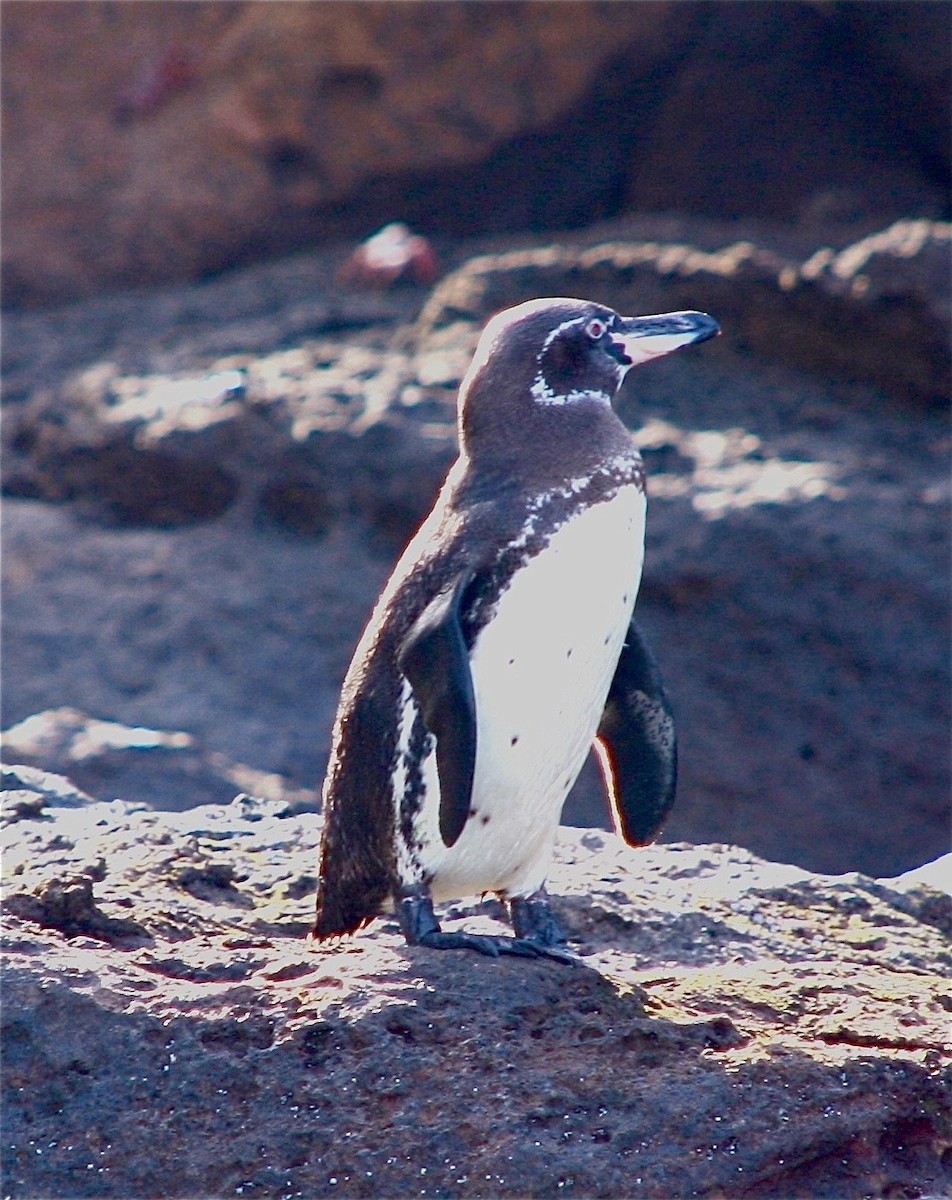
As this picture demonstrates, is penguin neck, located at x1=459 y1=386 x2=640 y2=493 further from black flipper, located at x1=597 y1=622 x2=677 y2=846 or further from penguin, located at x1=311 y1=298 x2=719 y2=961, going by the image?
black flipper, located at x1=597 y1=622 x2=677 y2=846

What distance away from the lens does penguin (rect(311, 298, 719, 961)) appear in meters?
3.15

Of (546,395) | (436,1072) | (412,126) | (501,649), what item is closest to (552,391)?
(546,395)

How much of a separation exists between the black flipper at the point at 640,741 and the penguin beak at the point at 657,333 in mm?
588

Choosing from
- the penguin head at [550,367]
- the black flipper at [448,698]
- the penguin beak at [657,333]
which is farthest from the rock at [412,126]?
the black flipper at [448,698]

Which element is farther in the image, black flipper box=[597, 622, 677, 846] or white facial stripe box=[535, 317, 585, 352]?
black flipper box=[597, 622, 677, 846]

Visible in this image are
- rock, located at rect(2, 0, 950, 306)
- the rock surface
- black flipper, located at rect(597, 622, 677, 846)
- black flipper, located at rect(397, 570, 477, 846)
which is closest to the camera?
black flipper, located at rect(397, 570, 477, 846)

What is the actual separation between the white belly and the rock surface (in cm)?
266

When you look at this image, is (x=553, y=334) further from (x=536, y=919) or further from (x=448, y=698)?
(x=536, y=919)

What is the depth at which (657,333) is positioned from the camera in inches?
138

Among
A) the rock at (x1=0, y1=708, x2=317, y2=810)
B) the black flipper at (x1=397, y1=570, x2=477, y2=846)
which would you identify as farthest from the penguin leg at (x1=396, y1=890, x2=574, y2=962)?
the rock at (x1=0, y1=708, x2=317, y2=810)

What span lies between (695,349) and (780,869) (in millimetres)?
3973

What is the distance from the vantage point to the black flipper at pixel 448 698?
3.05 metres

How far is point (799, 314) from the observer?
7.23 metres

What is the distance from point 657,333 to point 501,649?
0.81 metres
